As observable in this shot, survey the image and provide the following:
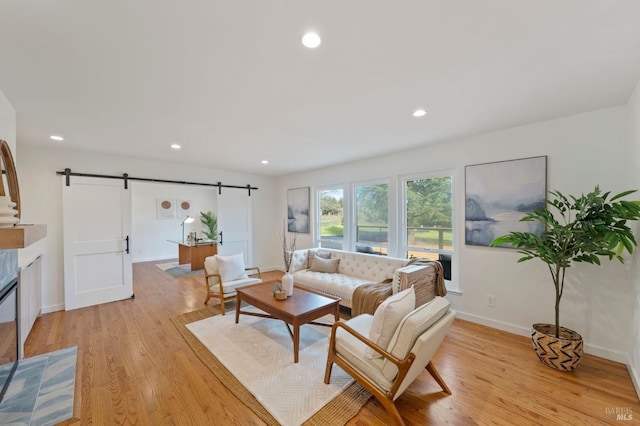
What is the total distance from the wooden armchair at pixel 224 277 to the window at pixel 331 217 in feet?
6.25

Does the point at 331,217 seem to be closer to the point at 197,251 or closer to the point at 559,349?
the point at 197,251

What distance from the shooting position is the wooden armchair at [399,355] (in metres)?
1.65

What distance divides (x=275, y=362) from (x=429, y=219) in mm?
2879

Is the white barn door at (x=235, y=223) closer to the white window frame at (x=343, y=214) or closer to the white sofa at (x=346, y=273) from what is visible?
the white window frame at (x=343, y=214)

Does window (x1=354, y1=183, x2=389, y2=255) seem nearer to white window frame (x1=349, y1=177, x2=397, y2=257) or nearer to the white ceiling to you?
white window frame (x1=349, y1=177, x2=397, y2=257)

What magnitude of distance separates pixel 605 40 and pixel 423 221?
2.67m

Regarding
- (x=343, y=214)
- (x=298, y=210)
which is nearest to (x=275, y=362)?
(x=343, y=214)

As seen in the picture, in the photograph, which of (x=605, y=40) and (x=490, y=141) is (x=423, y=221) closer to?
(x=490, y=141)

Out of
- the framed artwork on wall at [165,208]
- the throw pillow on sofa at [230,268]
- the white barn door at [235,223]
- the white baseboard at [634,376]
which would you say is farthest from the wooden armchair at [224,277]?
the framed artwork on wall at [165,208]

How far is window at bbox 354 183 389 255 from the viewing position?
4.41m

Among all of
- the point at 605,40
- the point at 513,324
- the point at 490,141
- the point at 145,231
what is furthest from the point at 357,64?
the point at 145,231

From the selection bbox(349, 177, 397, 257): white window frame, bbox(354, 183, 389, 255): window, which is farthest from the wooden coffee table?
bbox(354, 183, 389, 255): window

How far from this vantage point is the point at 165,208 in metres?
7.96

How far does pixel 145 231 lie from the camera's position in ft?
24.9
